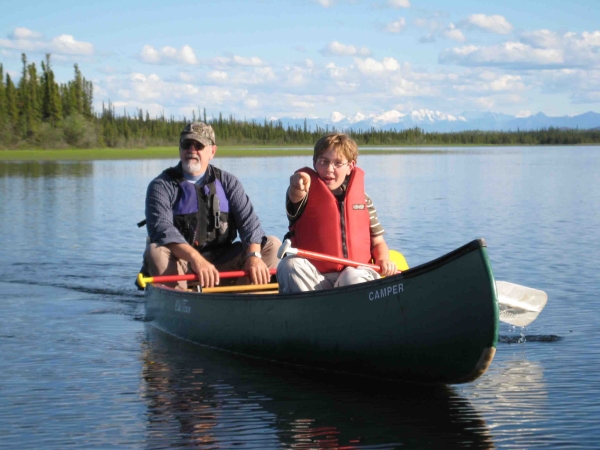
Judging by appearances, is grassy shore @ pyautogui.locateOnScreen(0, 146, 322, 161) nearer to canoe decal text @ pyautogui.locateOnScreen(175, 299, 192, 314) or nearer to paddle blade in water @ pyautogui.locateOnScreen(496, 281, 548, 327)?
canoe decal text @ pyautogui.locateOnScreen(175, 299, 192, 314)

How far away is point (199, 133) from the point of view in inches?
278

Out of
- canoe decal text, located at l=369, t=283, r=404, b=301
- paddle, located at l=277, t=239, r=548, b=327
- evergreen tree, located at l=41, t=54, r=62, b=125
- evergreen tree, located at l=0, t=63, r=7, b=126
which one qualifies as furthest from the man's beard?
evergreen tree, located at l=41, t=54, r=62, b=125

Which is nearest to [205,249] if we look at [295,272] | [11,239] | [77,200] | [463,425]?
[295,272]

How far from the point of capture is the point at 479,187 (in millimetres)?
25391

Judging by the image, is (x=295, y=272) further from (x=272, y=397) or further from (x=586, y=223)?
(x=586, y=223)

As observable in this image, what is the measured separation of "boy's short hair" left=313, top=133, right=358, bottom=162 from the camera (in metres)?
5.64

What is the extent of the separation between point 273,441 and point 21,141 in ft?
229

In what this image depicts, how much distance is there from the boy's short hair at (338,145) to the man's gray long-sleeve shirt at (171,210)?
151cm

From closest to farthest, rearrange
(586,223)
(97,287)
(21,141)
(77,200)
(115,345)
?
1. (115,345)
2. (97,287)
3. (586,223)
4. (77,200)
5. (21,141)

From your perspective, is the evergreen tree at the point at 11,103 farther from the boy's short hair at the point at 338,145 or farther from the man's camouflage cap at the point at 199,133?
the boy's short hair at the point at 338,145

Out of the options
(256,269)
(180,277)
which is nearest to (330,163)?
(256,269)

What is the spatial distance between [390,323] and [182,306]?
7.78 ft

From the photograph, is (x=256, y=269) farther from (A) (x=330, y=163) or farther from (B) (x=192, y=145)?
(A) (x=330, y=163)

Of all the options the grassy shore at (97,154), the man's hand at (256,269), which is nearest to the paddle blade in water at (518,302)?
the man's hand at (256,269)
